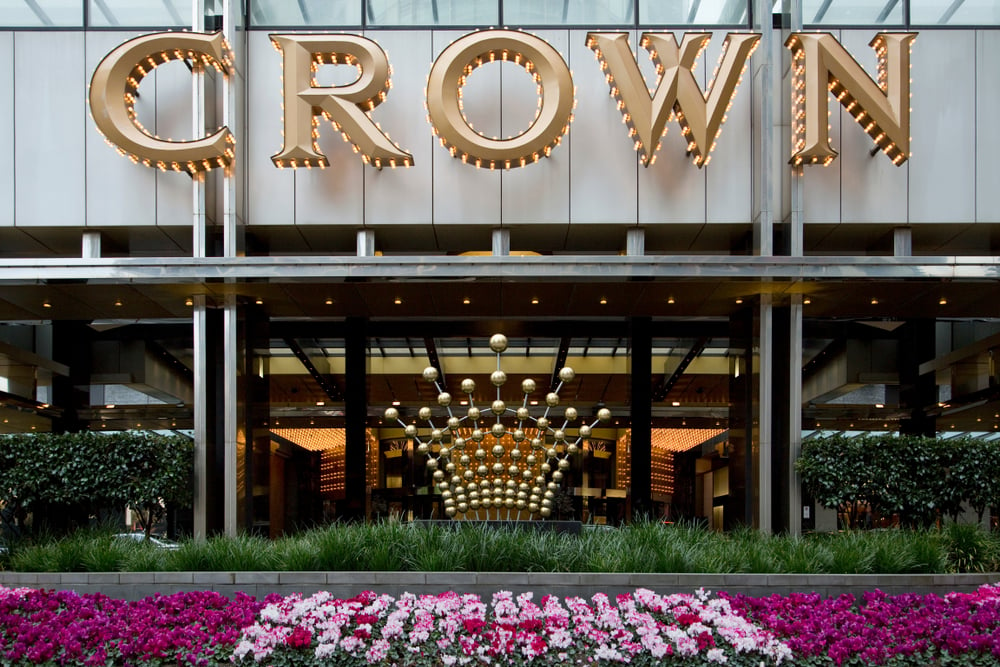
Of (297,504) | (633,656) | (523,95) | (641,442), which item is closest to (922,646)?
(633,656)

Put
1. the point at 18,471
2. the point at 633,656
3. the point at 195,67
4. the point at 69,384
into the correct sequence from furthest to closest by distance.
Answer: the point at 69,384
the point at 195,67
the point at 18,471
the point at 633,656

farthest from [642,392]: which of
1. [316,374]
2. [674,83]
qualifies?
[316,374]

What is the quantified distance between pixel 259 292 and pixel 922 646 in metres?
10.7

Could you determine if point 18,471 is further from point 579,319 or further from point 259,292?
point 579,319

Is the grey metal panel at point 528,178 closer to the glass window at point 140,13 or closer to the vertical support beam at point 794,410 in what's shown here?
the vertical support beam at point 794,410

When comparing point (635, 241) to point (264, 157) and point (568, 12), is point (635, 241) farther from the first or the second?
point (264, 157)

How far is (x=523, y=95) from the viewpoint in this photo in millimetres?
13773

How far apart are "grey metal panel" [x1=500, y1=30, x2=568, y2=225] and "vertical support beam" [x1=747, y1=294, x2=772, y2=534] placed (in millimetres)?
3886

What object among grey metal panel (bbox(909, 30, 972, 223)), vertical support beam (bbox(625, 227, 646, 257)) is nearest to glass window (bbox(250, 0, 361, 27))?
vertical support beam (bbox(625, 227, 646, 257))

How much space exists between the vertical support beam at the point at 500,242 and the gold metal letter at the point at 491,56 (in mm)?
1424

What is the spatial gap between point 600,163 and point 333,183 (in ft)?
15.3

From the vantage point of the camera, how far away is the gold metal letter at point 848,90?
42.1 ft

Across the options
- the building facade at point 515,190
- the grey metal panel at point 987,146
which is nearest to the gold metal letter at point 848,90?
the building facade at point 515,190

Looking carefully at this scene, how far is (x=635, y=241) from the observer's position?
46.1 feet
